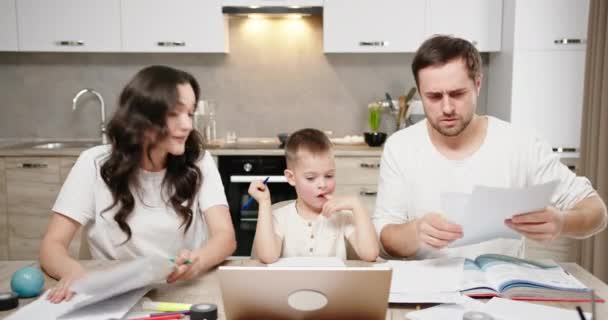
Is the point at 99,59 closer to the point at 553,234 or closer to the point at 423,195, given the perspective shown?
the point at 423,195

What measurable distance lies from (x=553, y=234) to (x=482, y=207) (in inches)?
10.5

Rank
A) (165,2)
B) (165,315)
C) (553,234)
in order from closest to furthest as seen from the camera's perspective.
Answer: (165,315) < (553,234) < (165,2)

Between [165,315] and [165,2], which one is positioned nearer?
[165,315]

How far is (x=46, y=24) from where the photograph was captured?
359 cm

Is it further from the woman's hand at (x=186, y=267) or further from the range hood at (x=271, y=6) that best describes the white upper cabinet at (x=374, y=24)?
the woman's hand at (x=186, y=267)

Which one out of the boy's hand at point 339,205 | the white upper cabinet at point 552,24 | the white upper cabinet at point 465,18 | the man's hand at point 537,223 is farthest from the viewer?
the white upper cabinet at point 465,18

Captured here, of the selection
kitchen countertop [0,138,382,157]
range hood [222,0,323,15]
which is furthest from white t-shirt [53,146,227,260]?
range hood [222,0,323,15]

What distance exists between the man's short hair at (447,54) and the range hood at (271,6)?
1948 millimetres

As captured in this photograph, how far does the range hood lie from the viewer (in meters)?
3.55

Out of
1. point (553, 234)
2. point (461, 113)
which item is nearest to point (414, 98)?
point (461, 113)

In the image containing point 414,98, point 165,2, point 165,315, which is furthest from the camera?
point 414,98

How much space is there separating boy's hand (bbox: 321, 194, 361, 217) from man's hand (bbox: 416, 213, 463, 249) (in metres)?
0.22

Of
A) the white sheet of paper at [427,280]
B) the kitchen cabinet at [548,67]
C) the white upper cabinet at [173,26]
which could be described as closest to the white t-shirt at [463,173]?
the white sheet of paper at [427,280]

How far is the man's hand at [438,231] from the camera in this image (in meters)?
1.42
